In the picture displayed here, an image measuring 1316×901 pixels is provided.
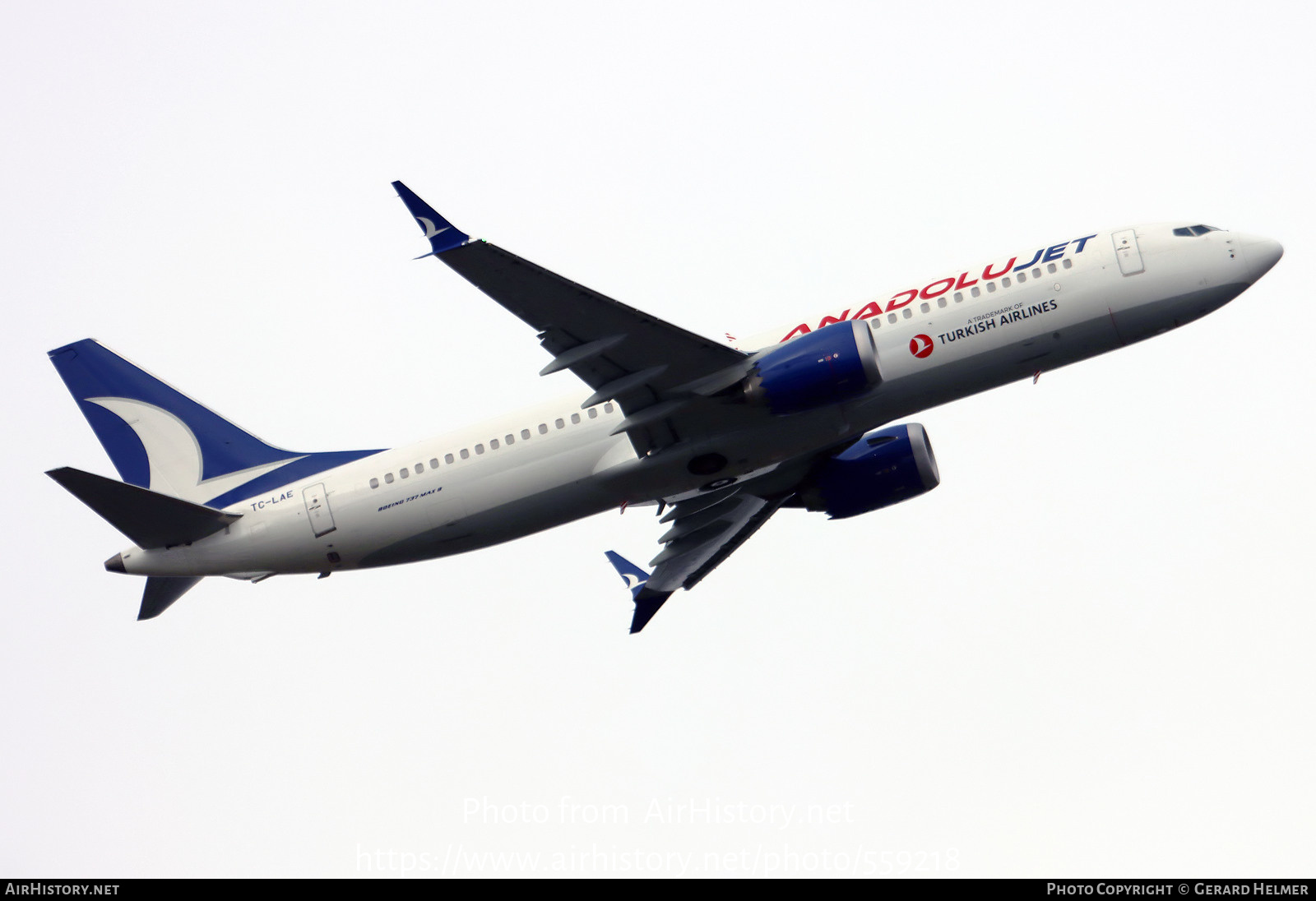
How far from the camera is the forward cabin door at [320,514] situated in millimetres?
32688

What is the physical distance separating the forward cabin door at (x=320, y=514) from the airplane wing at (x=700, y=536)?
9.66 m

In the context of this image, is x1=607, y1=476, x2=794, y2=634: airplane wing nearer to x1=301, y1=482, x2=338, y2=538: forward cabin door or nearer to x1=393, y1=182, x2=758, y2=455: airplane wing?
x1=393, y1=182, x2=758, y2=455: airplane wing

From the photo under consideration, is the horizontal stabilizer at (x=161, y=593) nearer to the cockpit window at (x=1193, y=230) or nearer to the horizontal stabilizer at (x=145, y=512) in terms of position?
the horizontal stabilizer at (x=145, y=512)

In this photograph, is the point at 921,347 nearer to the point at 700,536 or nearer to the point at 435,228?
the point at 700,536

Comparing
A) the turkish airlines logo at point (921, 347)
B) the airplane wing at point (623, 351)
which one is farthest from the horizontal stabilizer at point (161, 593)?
the turkish airlines logo at point (921, 347)

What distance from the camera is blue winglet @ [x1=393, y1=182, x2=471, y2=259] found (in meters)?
25.0

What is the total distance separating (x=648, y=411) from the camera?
30812 millimetres

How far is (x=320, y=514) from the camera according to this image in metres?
32.8

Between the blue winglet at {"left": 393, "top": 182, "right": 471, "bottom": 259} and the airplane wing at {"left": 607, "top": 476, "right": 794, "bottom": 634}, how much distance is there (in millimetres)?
13234

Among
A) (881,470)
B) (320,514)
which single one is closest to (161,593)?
(320,514)

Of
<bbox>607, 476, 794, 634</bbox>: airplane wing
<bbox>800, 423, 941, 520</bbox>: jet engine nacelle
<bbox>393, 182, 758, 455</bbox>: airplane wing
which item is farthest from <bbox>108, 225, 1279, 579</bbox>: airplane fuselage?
<bbox>607, 476, 794, 634</bbox>: airplane wing

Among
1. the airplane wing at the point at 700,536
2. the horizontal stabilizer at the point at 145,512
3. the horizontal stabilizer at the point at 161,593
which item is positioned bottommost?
the airplane wing at the point at 700,536

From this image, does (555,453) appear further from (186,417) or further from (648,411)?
(186,417)
